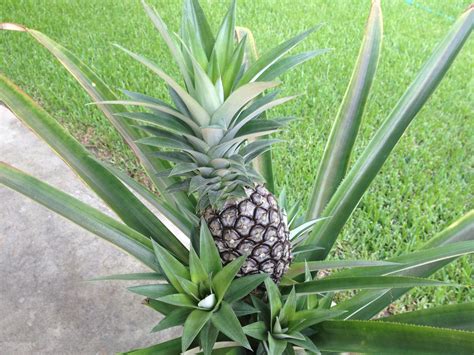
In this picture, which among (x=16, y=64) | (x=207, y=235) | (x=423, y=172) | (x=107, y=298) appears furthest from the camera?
(x=16, y=64)

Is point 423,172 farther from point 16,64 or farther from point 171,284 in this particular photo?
point 16,64

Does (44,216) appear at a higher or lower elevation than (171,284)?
higher

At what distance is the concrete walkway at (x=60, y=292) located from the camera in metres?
1.30

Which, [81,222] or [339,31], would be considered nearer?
[81,222]

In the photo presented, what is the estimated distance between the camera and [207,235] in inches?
32.5

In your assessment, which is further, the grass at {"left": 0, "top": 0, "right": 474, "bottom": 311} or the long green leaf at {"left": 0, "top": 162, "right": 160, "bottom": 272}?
the grass at {"left": 0, "top": 0, "right": 474, "bottom": 311}

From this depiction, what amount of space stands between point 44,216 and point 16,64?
50.1 inches

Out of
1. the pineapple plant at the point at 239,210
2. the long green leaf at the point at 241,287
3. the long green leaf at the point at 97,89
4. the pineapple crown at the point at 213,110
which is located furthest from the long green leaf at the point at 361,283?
the long green leaf at the point at 97,89

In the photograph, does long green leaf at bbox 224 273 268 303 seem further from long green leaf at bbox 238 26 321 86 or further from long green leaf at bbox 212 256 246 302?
long green leaf at bbox 238 26 321 86

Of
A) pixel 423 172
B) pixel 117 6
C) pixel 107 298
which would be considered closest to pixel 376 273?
pixel 107 298

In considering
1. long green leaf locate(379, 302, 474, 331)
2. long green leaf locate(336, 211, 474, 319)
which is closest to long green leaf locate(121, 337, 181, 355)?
long green leaf locate(336, 211, 474, 319)

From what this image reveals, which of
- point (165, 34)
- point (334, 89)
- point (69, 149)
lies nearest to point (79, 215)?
point (69, 149)

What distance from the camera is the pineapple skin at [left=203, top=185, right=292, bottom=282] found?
861mm

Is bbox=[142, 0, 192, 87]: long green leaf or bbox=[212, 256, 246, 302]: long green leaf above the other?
bbox=[142, 0, 192, 87]: long green leaf
